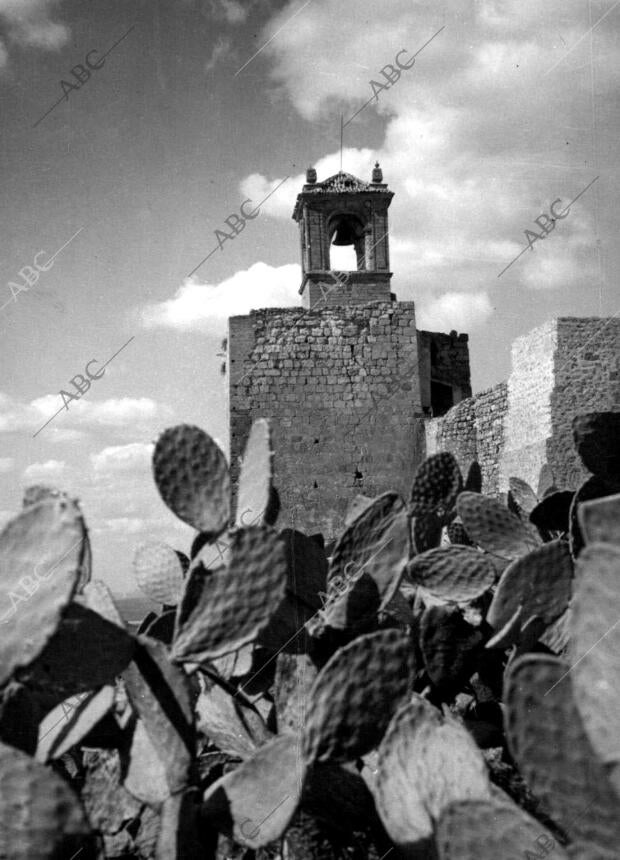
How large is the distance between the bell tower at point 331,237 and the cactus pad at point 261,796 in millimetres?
15051

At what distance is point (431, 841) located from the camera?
91 centimetres

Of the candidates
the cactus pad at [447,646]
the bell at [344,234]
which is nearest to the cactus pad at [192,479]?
the cactus pad at [447,646]

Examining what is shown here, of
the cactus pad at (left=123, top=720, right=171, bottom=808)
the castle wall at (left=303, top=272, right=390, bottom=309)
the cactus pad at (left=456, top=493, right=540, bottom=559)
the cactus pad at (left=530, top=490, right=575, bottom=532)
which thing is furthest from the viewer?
the castle wall at (left=303, top=272, right=390, bottom=309)

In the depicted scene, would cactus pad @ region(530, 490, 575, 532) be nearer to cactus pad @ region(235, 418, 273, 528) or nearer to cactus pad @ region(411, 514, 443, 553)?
cactus pad @ region(411, 514, 443, 553)

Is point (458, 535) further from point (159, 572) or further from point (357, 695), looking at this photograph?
point (357, 695)

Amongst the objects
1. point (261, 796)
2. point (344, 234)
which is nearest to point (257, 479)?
point (261, 796)

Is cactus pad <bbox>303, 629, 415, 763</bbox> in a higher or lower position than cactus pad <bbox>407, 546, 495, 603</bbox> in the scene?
lower

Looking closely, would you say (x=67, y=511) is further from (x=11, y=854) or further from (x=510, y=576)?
(x=510, y=576)

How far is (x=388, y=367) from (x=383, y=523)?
35.3ft

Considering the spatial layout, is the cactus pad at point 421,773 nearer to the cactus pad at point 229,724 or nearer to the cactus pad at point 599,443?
the cactus pad at point 229,724

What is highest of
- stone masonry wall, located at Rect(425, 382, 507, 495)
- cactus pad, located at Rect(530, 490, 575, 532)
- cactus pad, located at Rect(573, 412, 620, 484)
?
stone masonry wall, located at Rect(425, 382, 507, 495)

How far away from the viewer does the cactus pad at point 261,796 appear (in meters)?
0.99

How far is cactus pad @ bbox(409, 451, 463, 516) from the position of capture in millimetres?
1750

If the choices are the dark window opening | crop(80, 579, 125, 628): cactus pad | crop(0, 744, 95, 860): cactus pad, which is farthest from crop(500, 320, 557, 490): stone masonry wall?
crop(0, 744, 95, 860): cactus pad
